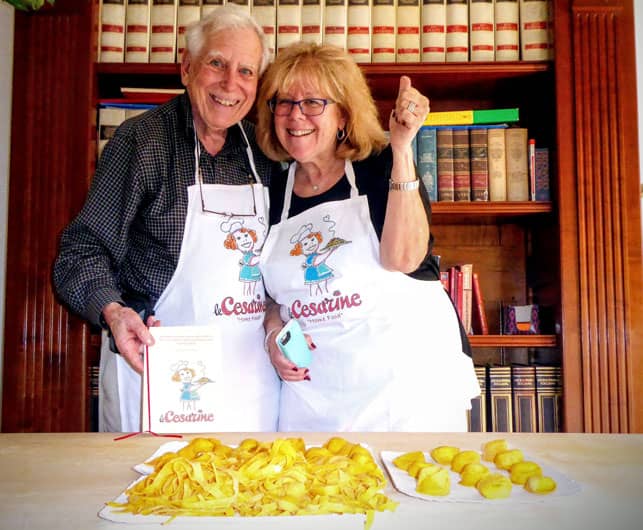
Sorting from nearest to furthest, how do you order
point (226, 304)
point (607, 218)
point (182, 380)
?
point (182, 380) < point (226, 304) < point (607, 218)

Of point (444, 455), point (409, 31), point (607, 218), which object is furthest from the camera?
point (409, 31)

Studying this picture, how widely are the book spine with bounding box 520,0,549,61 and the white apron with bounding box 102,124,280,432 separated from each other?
1.08 meters

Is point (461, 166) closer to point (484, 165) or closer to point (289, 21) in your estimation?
point (484, 165)

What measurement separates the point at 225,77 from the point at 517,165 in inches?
38.1

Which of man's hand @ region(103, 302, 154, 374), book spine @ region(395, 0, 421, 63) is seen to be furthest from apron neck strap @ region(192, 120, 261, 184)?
book spine @ region(395, 0, 421, 63)

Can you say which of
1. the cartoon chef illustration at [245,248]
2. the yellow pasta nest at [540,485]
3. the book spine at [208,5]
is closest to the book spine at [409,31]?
the book spine at [208,5]

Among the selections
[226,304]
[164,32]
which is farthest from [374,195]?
[164,32]

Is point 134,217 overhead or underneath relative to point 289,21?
underneath

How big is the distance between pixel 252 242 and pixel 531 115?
3.86 ft

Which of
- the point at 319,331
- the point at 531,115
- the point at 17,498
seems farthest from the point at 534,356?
the point at 17,498

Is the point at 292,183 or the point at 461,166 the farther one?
the point at 461,166

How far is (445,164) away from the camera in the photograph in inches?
81.9

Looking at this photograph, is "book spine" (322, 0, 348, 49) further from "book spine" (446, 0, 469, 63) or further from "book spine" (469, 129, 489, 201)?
"book spine" (469, 129, 489, 201)

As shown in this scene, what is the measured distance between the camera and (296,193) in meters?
1.68
